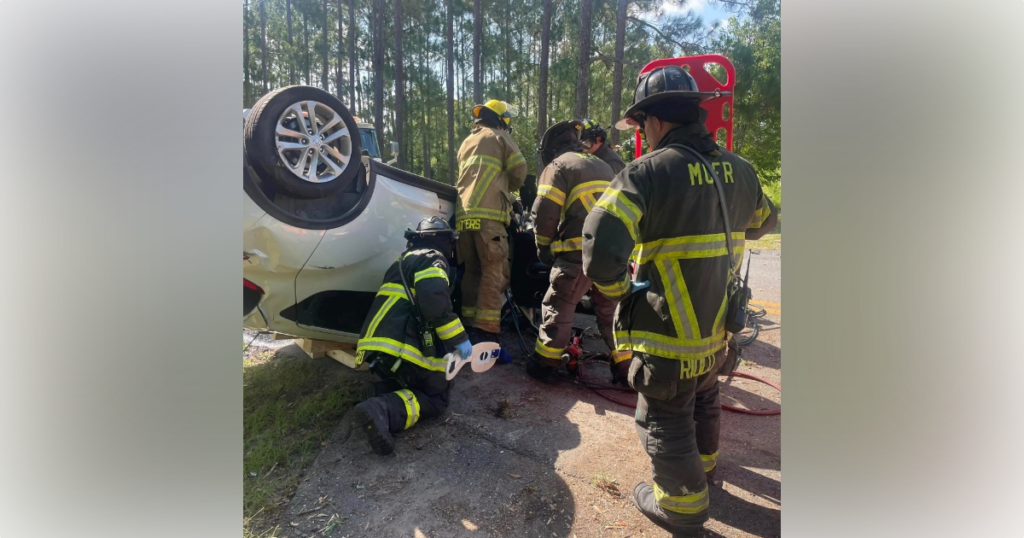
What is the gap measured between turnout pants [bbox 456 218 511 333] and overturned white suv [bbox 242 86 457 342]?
717 mm

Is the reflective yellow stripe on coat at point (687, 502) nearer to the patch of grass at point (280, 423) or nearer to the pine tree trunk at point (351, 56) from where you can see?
the patch of grass at point (280, 423)

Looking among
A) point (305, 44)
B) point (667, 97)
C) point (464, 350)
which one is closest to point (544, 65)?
point (305, 44)

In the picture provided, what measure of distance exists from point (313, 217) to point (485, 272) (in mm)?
1644

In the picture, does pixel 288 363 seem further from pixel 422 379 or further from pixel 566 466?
pixel 566 466

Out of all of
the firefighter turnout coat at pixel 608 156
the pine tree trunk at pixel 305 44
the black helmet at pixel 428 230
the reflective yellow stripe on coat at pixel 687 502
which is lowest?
the reflective yellow stripe on coat at pixel 687 502

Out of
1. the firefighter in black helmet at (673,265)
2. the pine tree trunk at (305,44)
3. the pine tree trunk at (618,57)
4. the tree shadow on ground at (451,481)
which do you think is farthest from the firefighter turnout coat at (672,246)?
the pine tree trunk at (305,44)

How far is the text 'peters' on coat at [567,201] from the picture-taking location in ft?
13.5

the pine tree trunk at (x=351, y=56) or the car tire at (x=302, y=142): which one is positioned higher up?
the pine tree trunk at (x=351, y=56)

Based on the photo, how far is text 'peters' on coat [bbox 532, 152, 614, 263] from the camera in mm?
4109

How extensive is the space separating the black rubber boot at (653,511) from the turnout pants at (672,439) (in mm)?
39

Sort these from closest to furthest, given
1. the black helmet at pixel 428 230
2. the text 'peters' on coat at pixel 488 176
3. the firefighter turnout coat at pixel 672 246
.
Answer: the firefighter turnout coat at pixel 672 246
the black helmet at pixel 428 230
the text 'peters' on coat at pixel 488 176

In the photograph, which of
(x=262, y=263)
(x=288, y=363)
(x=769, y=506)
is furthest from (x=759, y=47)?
(x=288, y=363)

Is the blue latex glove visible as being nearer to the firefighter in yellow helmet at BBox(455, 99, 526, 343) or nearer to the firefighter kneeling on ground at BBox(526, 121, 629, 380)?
the firefighter kneeling on ground at BBox(526, 121, 629, 380)

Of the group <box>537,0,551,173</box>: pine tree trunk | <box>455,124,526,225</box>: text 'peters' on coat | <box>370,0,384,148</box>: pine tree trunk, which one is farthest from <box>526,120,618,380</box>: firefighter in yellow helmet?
<box>370,0,384,148</box>: pine tree trunk
